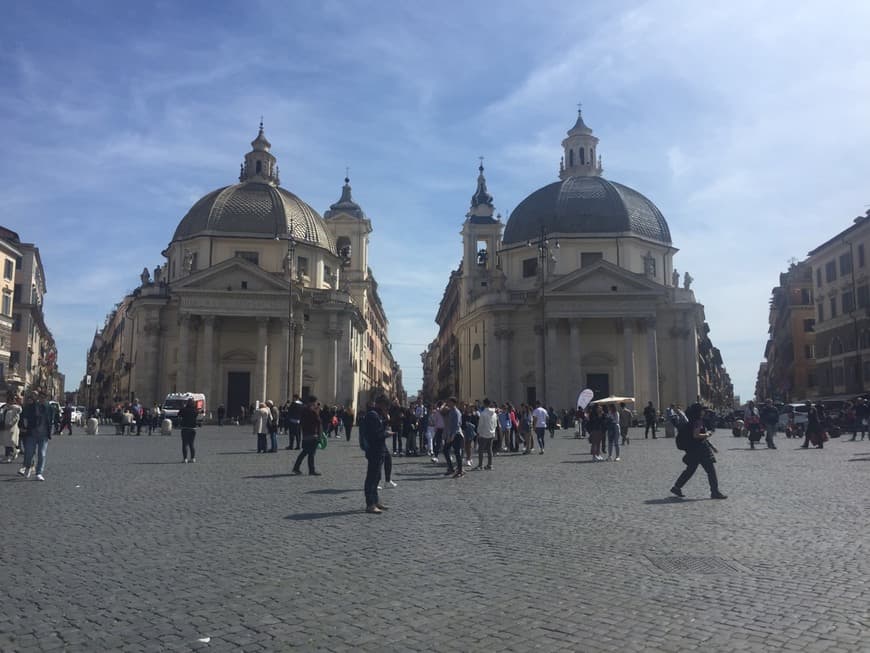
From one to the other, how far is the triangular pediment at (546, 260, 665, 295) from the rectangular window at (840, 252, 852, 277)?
11593 millimetres

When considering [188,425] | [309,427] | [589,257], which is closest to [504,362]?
[589,257]

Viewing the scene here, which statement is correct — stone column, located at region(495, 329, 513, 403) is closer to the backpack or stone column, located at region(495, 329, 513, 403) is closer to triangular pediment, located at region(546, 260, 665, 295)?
triangular pediment, located at region(546, 260, 665, 295)

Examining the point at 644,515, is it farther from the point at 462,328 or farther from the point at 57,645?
the point at 462,328

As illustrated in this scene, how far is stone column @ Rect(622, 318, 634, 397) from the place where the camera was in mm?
54125

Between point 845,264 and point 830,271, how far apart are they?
2499 millimetres

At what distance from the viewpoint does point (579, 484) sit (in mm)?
14898

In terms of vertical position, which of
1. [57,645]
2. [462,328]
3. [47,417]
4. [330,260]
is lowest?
[57,645]

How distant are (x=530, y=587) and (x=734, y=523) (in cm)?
448

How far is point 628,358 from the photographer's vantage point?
54188 mm

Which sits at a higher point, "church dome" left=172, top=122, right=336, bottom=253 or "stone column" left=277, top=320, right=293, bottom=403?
"church dome" left=172, top=122, right=336, bottom=253

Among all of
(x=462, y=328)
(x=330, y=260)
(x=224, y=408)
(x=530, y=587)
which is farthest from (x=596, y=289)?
(x=530, y=587)

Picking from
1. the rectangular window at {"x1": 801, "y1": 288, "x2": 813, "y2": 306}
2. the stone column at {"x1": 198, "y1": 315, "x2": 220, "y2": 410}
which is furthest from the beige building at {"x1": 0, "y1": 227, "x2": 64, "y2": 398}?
the rectangular window at {"x1": 801, "y1": 288, "x2": 813, "y2": 306}

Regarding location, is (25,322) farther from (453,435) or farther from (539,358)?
(453,435)

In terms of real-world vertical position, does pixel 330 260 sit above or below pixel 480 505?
above
